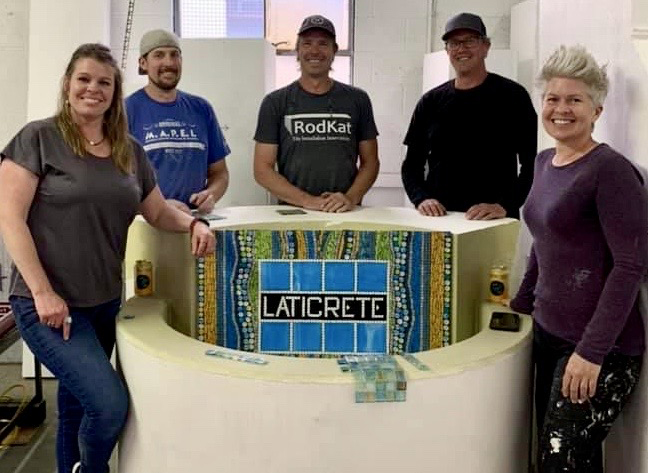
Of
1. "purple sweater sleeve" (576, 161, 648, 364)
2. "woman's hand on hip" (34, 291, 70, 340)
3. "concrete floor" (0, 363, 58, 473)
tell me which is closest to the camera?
"purple sweater sleeve" (576, 161, 648, 364)

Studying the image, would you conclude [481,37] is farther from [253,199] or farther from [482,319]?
[253,199]

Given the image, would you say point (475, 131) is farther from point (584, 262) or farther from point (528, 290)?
point (584, 262)

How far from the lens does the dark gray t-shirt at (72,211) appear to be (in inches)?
70.1

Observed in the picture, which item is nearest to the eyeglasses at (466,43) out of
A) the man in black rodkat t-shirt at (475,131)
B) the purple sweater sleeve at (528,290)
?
the man in black rodkat t-shirt at (475,131)

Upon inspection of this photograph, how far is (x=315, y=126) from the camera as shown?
2617 mm

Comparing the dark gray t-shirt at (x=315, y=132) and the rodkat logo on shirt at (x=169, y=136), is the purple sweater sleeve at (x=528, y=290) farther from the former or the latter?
the rodkat logo on shirt at (x=169, y=136)

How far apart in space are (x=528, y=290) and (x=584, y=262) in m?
0.37

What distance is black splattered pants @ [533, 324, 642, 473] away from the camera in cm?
160

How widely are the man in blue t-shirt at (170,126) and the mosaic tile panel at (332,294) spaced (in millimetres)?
419

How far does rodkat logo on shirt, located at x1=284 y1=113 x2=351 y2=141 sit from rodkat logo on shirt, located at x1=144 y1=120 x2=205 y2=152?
34 cm

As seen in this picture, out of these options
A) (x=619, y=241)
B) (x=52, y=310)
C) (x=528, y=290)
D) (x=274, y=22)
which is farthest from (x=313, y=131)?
(x=274, y=22)

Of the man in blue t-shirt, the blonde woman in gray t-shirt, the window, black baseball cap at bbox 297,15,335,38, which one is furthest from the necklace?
the window

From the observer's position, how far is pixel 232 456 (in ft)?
5.32

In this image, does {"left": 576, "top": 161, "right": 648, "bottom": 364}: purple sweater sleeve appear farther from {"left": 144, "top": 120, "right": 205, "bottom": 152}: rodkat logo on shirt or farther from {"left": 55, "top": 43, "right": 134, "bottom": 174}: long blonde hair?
{"left": 144, "top": 120, "right": 205, "bottom": 152}: rodkat logo on shirt
